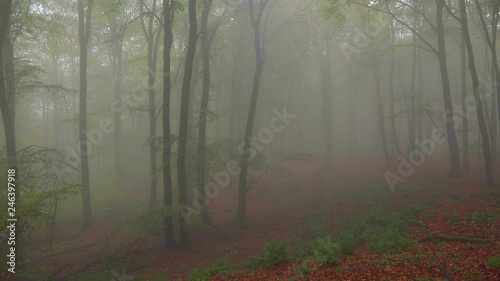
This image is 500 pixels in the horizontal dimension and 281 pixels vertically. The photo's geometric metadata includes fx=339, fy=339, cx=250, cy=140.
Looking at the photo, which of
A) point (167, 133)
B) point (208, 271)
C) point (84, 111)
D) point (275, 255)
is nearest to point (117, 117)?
point (84, 111)

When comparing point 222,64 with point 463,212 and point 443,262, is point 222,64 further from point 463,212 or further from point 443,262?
point 443,262

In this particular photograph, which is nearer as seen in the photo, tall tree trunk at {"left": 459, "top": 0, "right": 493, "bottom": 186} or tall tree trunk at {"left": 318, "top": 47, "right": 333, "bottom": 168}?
tall tree trunk at {"left": 459, "top": 0, "right": 493, "bottom": 186}

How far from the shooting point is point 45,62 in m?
30.3

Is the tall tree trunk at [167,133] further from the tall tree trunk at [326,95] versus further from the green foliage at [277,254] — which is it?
the tall tree trunk at [326,95]

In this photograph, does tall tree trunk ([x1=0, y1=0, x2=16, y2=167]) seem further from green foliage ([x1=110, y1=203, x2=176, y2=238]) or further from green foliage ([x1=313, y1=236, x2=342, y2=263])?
green foliage ([x1=313, y1=236, x2=342, y2=263])

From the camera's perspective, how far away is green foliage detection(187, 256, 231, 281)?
361 inches

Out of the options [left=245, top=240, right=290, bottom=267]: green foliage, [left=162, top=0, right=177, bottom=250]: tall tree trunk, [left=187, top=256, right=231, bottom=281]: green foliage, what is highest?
[left=162, top=0, right=177, bottom=250]: tall tree trunk

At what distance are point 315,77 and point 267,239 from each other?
105 ft

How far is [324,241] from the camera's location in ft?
31.7

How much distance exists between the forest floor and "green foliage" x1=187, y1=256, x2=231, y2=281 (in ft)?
0.10

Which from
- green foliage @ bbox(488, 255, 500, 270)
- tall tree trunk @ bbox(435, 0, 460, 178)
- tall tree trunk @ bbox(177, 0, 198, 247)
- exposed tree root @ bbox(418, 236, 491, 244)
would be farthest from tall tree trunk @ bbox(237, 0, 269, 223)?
green foliage @ bbox(488, 255, 500, 270)

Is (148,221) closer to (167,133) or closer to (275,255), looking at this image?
(167,133)

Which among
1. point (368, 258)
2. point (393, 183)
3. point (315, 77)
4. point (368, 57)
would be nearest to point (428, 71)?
point (315, 77)

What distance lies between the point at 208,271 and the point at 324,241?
11.2ft
